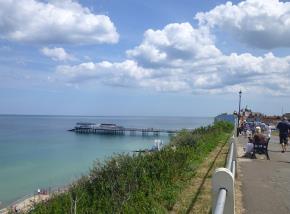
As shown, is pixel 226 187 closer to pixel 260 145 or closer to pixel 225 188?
pixel 225 188

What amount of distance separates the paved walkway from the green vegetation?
1439mm

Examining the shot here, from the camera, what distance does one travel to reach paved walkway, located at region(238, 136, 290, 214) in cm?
767

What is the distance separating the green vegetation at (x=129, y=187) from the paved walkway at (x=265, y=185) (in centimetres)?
144

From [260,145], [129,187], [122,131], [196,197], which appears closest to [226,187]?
[196,197]

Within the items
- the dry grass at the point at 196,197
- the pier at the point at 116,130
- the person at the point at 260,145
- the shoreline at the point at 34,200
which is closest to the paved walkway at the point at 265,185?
the person at the point at 260,145

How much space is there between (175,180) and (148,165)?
0.92m

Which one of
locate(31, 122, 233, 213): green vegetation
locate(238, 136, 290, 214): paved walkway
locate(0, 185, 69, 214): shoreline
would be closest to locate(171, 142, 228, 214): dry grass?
locate(31, 122, 233, 213): green vegetation

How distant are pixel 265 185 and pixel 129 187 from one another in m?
3.13

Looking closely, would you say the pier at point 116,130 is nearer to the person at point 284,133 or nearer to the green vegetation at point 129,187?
the person at point 284,133

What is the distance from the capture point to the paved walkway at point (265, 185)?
25.2 feet

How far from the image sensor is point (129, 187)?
9570mm

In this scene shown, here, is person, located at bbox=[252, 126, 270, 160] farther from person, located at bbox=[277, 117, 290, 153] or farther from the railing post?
the railing post

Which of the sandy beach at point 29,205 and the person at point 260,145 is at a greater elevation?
the person at point 260,145

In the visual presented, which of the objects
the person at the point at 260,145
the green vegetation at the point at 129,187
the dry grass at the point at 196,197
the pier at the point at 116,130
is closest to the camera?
the dry grass at the point at 196,197
